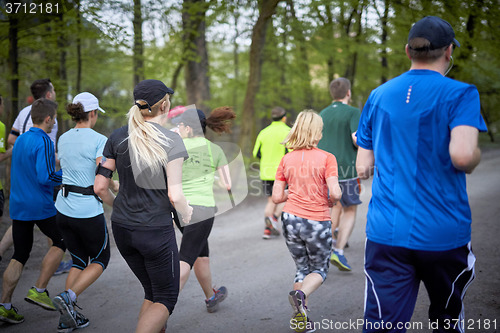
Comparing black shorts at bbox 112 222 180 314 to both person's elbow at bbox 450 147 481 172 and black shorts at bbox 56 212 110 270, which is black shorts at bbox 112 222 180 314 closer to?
black shorts at bbox 56 212 110 270

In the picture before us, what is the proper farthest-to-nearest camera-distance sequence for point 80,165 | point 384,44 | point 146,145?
point 384,44
point 80,165
point 146,145

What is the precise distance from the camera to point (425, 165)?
2.48 metres

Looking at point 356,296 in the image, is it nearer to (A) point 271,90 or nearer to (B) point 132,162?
(B) point 132,162

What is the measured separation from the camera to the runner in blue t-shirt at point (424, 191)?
2.43 m

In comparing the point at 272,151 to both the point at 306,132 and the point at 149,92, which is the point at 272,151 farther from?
the point at 149,92

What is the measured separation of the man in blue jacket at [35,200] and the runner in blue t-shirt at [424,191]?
3.51m

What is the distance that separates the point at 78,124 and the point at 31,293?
72.4 inches

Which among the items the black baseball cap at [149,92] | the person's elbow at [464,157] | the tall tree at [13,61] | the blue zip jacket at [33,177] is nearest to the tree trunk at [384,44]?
the tall tree at [13,61]

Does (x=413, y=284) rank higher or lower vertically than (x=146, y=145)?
lower

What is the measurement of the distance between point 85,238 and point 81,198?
41 centimetres

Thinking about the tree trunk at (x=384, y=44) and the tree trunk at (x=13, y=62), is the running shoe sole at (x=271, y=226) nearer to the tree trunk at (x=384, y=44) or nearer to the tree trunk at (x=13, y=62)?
the tree trunk at (x=13, y=62)

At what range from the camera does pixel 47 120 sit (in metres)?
4.75

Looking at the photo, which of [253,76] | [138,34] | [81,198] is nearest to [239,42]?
[253,76]

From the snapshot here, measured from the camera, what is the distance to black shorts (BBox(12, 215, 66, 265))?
4.82 metres
